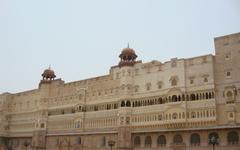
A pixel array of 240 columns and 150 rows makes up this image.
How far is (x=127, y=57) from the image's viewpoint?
192 feet

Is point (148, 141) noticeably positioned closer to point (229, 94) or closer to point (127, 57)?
point (229, 94)

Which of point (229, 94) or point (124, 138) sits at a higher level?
point (229, 94)

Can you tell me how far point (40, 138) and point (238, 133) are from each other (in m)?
41.7

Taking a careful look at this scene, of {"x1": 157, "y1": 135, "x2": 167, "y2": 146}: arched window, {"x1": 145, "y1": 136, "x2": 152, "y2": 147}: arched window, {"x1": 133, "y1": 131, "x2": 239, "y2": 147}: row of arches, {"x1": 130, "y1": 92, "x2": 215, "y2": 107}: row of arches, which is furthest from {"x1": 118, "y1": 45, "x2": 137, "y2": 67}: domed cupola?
{"x1": 157, "y1": 135, "x2": 167, "y2": 146}: arched window

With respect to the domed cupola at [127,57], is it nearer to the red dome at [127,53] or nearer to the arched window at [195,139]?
the red dome at [127,53]

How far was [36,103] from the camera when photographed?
7412 cm

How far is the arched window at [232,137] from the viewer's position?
145ft

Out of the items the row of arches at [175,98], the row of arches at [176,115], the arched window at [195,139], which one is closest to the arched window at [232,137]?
the row of arches at [176,115]

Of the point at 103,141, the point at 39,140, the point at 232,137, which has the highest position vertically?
the point at 232,137

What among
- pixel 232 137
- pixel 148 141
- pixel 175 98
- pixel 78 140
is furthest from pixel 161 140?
pixel 78 140

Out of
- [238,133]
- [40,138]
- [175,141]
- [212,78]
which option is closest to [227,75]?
[212,78]

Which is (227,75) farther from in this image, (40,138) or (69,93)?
(40,138)

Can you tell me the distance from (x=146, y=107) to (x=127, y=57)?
10.2 meters

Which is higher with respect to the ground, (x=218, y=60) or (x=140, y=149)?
(x=218, y=60)
